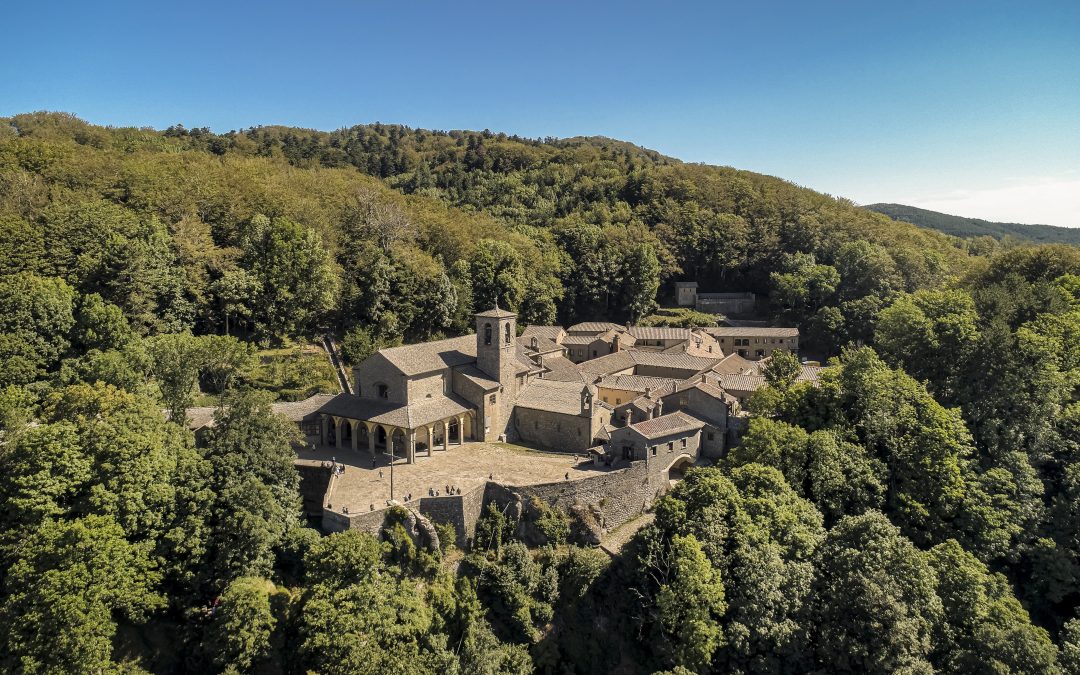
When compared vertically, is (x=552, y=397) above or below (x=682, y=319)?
below

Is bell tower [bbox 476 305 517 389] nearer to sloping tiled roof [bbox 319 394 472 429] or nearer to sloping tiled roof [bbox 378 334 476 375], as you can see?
sloping tiled roof [bbox 378 334 476 375]

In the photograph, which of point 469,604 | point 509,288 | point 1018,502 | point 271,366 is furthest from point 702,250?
point 469,604

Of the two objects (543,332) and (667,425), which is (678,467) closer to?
(667,425)

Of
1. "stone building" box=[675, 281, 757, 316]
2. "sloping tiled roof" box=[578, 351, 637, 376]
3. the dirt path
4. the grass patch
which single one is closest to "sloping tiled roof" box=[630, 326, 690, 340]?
"sloping tiled roof" box=[578, 351, 637, 376]

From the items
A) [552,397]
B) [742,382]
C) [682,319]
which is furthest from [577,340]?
[552,397]

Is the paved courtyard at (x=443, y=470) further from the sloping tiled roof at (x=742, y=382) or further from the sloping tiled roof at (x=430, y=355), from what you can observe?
the sloping tiled roof at (x=742, y=382)

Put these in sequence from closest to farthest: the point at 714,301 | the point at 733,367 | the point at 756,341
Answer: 1. the point at 733,367
2. the point at 756,341
3. the point at 714,301
